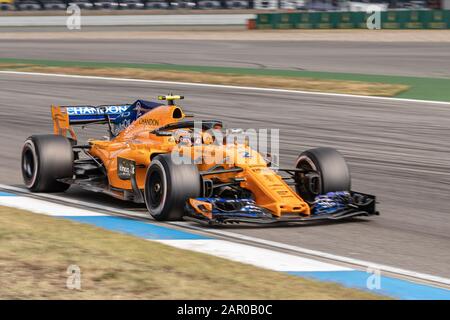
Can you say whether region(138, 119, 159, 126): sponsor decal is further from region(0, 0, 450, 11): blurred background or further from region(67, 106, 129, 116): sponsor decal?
region(0, 0, 450, 11): blurred background

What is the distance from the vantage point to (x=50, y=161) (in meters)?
10.5

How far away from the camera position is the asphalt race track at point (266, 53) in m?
25.5

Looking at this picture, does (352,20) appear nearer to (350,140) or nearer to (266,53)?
(266,53)

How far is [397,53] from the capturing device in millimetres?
28547

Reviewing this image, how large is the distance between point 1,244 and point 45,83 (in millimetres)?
14817

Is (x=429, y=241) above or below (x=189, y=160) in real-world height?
below

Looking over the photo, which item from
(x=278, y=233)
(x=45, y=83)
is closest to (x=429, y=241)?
(x=278, y=233)

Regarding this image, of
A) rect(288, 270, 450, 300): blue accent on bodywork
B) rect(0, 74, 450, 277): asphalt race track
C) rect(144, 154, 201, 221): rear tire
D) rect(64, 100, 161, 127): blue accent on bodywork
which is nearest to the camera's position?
rect(288, 270, 450, 300): blue accent on bodywork

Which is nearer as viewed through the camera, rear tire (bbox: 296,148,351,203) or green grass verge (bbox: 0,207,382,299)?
green grass verge (bbox: 0,207,382,299)

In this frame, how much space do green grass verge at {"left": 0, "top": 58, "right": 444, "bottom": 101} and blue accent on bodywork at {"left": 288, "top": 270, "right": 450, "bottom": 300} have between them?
1228 cm

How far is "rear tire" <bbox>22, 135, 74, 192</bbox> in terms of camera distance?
34.4ft

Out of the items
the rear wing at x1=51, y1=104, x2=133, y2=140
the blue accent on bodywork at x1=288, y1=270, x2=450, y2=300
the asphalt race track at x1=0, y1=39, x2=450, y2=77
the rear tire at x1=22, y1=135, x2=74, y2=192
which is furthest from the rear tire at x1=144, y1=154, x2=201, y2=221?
the asphalt race track at x1=0, y1=39, x2=450, y2=77

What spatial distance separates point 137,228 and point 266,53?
68.9 feet

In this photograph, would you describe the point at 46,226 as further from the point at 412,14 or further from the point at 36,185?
the point at 412,14
